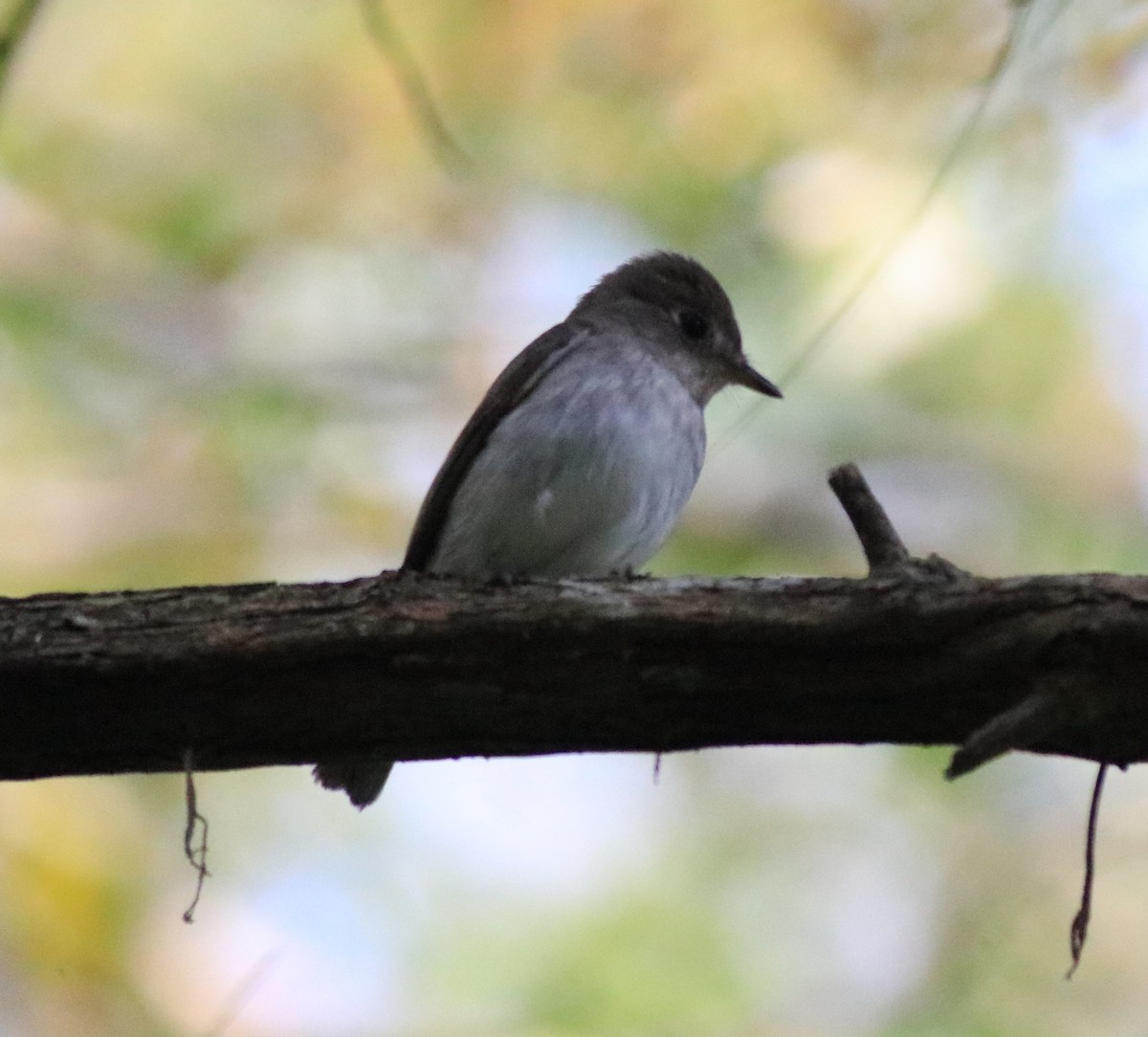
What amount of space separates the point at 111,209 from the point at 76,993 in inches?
116

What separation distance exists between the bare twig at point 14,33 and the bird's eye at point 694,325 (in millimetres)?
2558

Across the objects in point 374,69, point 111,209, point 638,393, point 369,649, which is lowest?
point 369,649

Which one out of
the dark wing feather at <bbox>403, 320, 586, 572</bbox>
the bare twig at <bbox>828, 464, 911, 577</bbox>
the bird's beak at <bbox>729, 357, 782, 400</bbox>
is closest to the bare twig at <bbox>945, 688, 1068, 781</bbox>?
the bare twig at <bbox>828, 464, 911, 577</bbox>

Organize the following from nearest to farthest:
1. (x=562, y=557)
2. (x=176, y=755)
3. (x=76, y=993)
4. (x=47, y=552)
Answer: (x=176, y=755) < (x=562, y=557) < (x=76, y=993) < (x=47, y=552)

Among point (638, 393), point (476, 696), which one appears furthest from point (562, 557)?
point (476, 696)

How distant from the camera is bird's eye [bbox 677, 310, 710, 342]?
17.4ft

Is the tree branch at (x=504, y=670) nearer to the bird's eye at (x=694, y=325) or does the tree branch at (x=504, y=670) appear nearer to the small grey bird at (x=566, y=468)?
the small grey bird at (x=566, y=468)

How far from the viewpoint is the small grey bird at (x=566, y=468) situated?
4.23 metres

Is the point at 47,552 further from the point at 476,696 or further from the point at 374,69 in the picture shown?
the point at 476,696

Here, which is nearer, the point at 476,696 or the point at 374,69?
the point at 476,696

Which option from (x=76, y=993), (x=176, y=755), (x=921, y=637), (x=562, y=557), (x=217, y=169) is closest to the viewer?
(x=921, y=637)

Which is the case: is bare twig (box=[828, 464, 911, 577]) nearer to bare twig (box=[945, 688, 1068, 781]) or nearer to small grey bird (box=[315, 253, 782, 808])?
bare twig (box=[945, 688, 1068, 781])

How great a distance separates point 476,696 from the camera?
2.94m

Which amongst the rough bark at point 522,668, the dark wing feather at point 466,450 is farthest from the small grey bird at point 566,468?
the rough bark at point 522,668
